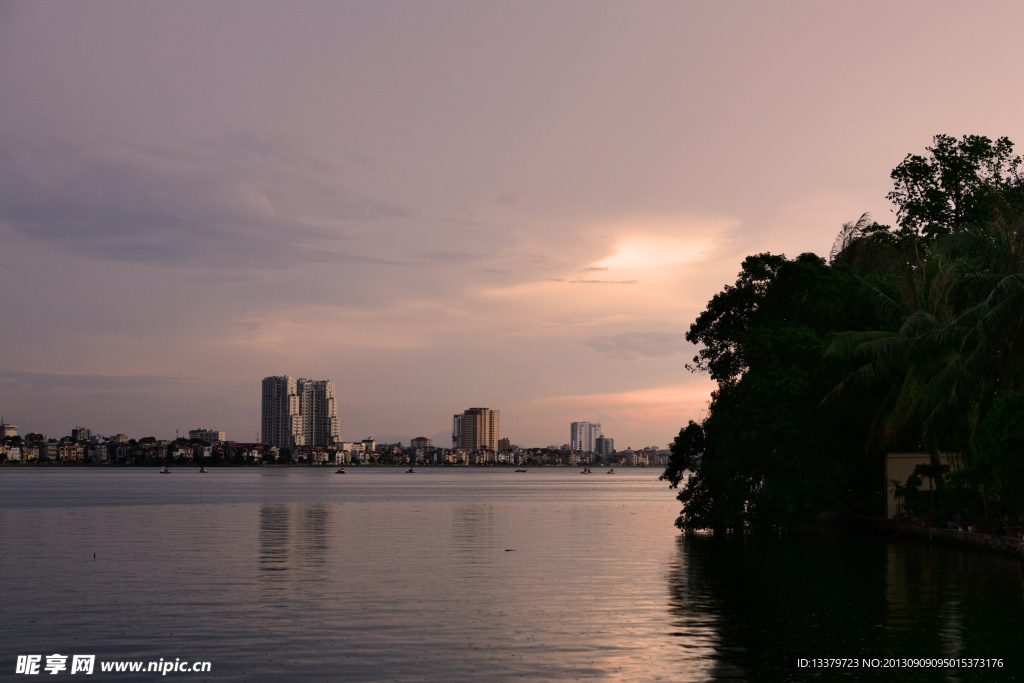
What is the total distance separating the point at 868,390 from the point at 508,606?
94.7ft

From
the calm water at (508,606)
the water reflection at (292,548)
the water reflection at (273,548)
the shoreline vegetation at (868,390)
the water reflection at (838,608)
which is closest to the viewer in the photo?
the calm water at (508,606)

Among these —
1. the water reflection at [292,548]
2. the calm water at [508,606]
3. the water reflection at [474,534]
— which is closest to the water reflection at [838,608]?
the calm water at [508,606]

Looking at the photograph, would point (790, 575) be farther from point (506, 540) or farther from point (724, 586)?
point (506, 540)

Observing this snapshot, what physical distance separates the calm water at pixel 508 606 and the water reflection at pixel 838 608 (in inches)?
3.2

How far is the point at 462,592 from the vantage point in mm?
29156

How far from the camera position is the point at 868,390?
161 feet

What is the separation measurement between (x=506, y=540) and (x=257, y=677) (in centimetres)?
3275

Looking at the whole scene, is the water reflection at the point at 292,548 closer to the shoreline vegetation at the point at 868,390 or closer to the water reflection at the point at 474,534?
the water reflection at the point at 474,534

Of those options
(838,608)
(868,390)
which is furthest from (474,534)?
(838,608)

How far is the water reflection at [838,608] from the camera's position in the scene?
19.2 metres

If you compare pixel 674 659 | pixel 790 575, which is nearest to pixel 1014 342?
pixel 790 575

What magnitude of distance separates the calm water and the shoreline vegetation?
2855 millimetres

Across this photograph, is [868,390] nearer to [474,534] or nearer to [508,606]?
[474,534]

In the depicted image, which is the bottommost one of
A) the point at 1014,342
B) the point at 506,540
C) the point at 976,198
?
the point at 506,540
